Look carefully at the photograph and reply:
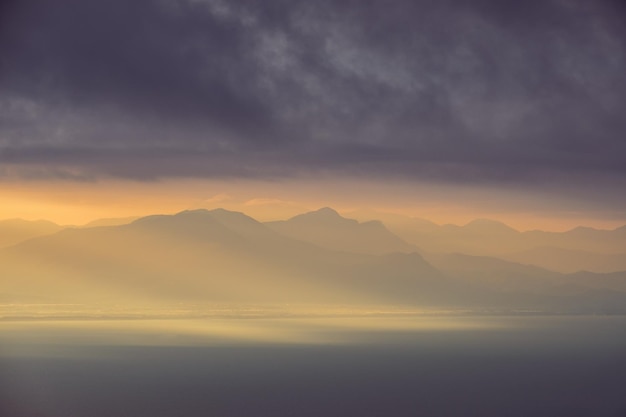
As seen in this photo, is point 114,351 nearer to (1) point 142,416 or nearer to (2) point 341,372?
(2) point 341,372

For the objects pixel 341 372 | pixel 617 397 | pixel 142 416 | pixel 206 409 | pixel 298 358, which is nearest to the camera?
pixel 142 416

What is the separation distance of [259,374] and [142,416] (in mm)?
42650

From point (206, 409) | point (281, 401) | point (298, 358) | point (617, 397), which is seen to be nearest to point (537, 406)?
point (617, 397)

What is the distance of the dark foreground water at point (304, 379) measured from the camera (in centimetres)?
10400

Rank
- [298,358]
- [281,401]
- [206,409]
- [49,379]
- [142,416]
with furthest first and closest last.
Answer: [298,358]
[49,379]
[281,401]
[206,409]
[142,416]

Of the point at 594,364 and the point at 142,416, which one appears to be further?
the point at 594,364

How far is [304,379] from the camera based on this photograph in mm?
131000

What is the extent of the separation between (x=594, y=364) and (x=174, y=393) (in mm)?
80477

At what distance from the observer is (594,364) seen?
15750 centimetres

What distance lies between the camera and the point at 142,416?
3743 inches

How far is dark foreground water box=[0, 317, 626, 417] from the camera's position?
104 metres

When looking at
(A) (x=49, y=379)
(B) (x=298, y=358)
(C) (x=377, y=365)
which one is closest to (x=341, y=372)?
(C) (x=377, y=365)

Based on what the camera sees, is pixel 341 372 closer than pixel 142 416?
No

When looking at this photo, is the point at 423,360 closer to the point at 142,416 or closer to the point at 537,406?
the point at 537,406
